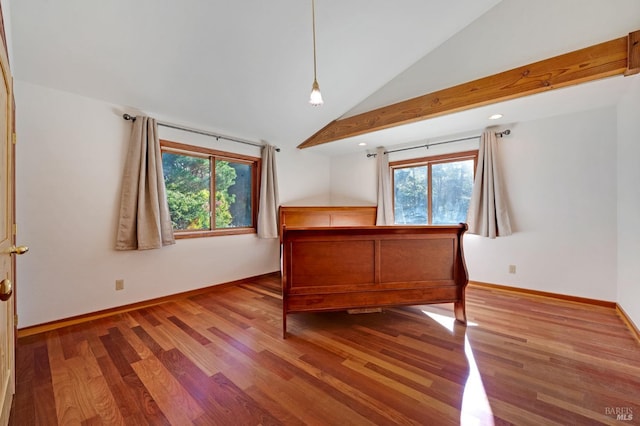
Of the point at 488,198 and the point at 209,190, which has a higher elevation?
the point at 209,190

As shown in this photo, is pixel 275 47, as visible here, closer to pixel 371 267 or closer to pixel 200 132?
pixel 200 132

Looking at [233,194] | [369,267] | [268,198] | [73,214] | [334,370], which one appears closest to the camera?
[334,370]

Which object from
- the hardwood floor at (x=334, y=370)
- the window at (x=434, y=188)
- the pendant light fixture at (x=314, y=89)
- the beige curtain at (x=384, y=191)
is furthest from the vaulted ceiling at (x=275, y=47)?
the hardwood floor at (x=334, y=370)

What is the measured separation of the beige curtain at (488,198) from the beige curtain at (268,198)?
2930mm

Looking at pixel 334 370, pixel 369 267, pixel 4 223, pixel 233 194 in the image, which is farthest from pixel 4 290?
pixel 233 194

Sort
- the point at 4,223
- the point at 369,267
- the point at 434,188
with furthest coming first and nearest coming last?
the point at 434,188
the point at 369,267
the point at 4,223

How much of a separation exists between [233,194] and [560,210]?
4.39 meters

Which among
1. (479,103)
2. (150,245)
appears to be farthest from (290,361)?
(479,103)

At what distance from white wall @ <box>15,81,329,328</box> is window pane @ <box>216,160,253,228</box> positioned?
29.8 inches

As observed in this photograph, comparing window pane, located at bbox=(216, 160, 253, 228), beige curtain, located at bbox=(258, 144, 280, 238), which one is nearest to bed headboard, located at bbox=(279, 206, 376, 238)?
beige curtain, located at bbox=(258, 144, 280, 238)

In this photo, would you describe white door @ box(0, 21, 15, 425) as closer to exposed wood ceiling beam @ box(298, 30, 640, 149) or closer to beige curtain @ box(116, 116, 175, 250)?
beige curtain @ box(116, 116, 175, 250)

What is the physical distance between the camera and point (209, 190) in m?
3.63

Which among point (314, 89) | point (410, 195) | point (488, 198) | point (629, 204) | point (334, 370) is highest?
point (314, 89)

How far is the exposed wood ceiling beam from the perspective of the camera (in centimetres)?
201
